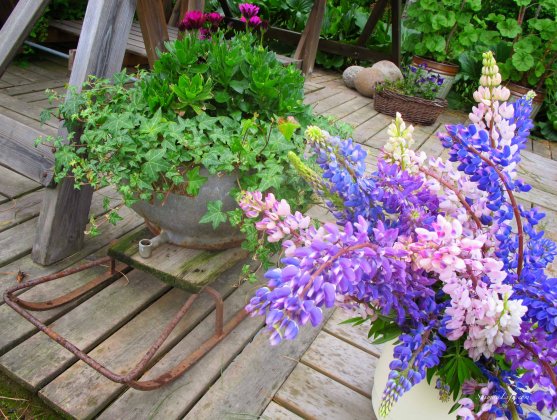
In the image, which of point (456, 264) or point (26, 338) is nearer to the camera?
point (456, 264)

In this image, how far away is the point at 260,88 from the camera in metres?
1.40

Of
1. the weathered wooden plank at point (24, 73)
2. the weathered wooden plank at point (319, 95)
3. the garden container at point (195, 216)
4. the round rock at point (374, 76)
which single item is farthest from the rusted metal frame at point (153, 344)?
the round rock at point (374, 76)

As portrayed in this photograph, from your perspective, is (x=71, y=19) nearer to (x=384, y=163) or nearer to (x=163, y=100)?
(x=163, y=100)

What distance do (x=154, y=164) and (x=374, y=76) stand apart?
3.29 metres

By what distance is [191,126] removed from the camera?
1.34 meters

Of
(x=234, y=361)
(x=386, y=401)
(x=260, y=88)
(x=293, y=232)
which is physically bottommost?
(x=234, y=361)

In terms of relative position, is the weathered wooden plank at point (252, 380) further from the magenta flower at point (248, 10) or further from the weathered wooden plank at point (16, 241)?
the magenta flower at point (248, 10)

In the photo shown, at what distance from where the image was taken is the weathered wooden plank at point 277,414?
1.27m

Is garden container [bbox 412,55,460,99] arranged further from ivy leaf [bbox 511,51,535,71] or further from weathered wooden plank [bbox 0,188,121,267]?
weathered wooden plank [bbox 0,188,121,267]

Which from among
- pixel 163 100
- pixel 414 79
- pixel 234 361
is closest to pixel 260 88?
pixel 163 100

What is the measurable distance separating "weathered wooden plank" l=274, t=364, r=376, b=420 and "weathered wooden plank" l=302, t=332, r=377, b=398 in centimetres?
3

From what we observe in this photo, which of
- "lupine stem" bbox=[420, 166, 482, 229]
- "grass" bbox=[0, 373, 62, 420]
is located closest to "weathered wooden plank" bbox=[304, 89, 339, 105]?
"grass" bbox=[0, 373, 62, 420]

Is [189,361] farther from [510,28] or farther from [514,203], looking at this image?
[510,28]

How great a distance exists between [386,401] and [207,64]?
1.06 m
